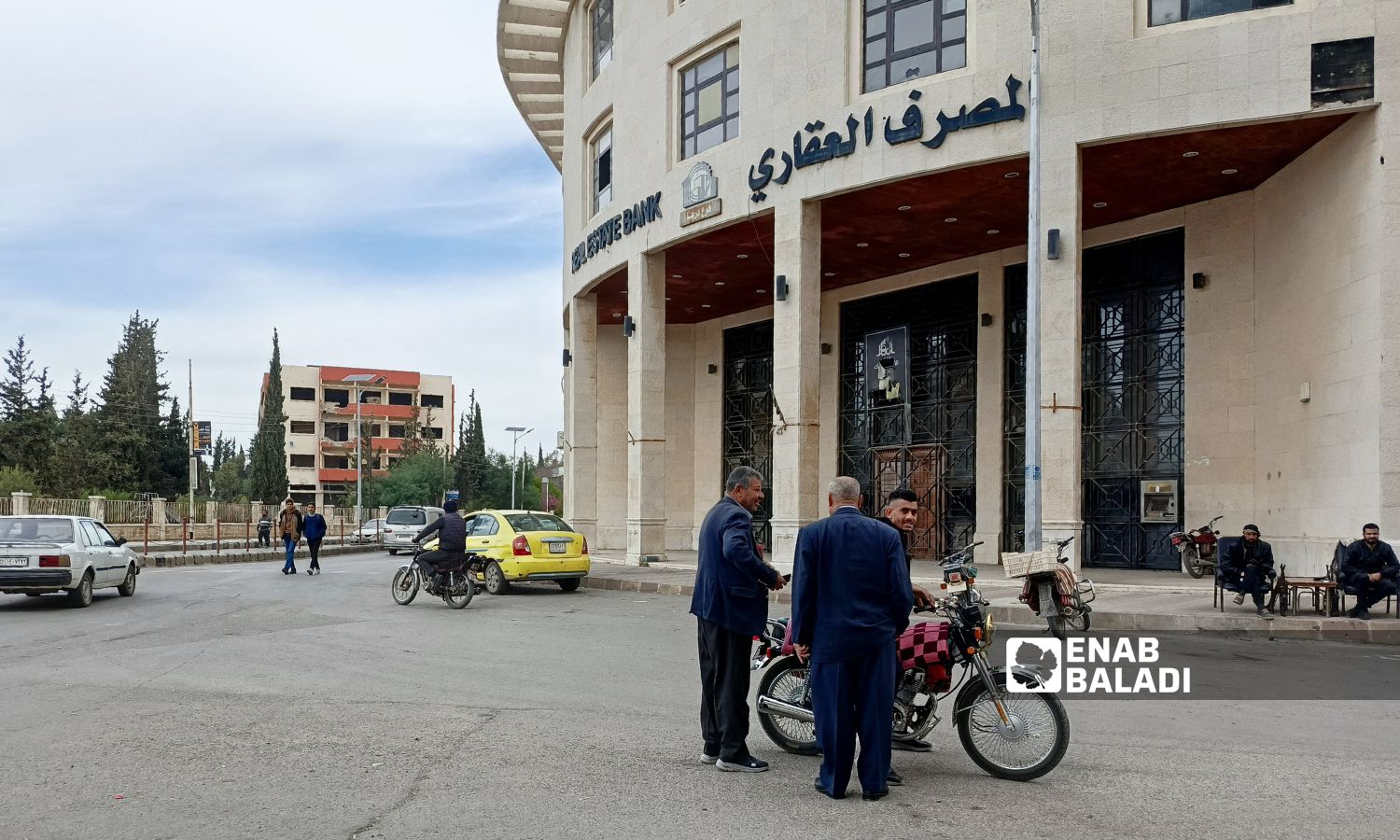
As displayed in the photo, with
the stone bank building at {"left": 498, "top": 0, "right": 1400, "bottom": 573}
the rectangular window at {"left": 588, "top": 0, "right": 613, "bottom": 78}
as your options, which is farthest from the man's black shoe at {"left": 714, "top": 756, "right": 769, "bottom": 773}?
the rectangular window at {"left": 588, "top": 0, "right": 613, "bottom": 78}

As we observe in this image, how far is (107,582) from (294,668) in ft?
31.3

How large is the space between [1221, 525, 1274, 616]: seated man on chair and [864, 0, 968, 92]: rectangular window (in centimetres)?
1021

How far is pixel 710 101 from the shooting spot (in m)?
26.5

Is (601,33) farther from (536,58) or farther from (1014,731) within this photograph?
(1014,731)

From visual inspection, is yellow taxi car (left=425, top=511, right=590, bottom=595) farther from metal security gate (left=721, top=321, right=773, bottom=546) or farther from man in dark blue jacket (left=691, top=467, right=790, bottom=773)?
metal security gate (left=721, top=321, right=773, bottom=546)

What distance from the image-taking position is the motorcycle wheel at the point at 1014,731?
6.36 m

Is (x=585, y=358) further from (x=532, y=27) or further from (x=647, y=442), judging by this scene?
(x=532, y=27)

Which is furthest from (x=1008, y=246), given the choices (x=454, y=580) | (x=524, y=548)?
(x=454, y=580)

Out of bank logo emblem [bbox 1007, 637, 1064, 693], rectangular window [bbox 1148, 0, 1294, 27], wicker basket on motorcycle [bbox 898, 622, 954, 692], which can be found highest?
rectangular window [bbox 1148, 0, 1294, 27]

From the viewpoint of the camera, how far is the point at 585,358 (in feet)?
108

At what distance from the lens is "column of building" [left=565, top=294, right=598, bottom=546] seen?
32688 millimetres

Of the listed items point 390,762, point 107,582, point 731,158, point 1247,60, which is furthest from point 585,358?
point 390,762

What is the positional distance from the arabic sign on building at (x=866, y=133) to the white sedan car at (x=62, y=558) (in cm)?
1401

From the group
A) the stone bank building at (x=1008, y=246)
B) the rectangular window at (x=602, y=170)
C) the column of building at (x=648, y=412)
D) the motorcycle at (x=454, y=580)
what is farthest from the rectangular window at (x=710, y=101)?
the motorcycle at (x=454, y=580)
